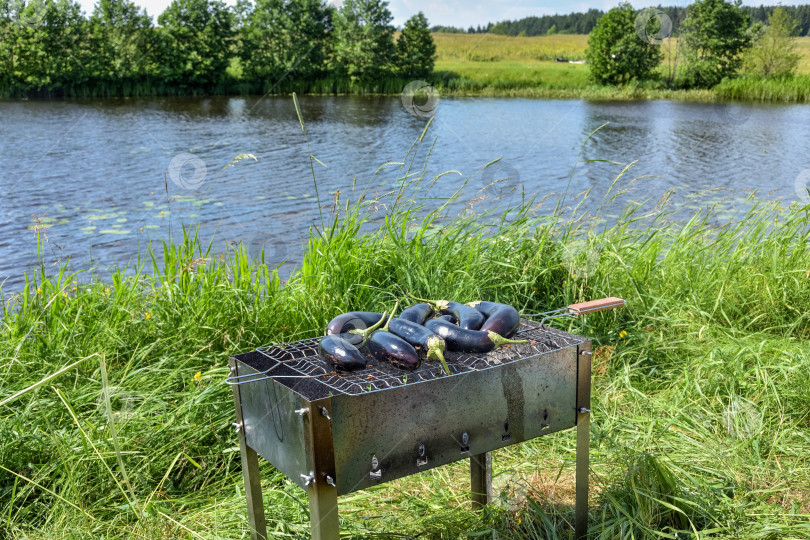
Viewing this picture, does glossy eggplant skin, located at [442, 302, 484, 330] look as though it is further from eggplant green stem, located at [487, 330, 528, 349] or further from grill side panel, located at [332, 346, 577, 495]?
grill side panel, located at [332, 346, 577, 495]

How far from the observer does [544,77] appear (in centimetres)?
3897

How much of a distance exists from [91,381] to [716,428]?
2.91 meters

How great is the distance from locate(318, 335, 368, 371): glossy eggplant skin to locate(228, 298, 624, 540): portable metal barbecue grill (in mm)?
29

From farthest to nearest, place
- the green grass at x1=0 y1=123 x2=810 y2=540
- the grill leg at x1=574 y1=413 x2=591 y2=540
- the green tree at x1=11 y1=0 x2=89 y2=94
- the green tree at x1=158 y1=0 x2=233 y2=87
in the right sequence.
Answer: the green tree at x1=158 y1=0 x2=233 y2=87 → the green tree at x1=11 y1=0 x2=89 y2=94 → the green grass at x1=0 y1=123 x2=810 y2=540 → the grill leg at x1=574 y1=413 x2=591 y2=540

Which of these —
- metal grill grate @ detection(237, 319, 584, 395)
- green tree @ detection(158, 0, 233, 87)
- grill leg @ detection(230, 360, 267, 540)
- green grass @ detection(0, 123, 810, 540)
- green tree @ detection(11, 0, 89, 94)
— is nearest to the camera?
metal grill grate @ detection(237, 319, 584, 395)

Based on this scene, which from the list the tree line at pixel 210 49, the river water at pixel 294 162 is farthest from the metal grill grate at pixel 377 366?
the tree line at pixel 210 49

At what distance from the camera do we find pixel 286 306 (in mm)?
3705

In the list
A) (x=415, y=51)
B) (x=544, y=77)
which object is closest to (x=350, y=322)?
(x=544, y=77)

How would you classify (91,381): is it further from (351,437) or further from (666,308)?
(666,308)

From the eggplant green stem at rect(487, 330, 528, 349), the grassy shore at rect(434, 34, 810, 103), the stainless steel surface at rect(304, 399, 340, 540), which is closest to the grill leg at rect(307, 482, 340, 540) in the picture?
the stainless steel surface at rect(304, 399, 340, 540)

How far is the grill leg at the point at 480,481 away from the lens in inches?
101

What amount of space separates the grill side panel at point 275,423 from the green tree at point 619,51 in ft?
124

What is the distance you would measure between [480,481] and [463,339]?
886 millimetres

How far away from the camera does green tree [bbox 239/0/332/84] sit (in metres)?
41.4
